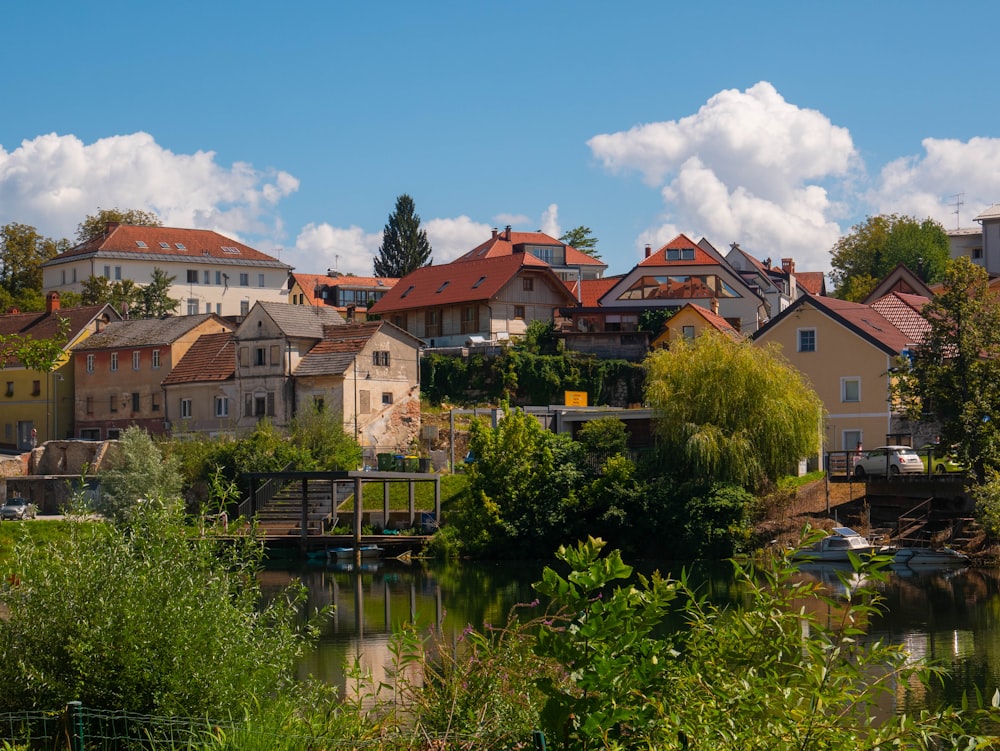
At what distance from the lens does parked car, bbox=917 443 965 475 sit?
48.0m

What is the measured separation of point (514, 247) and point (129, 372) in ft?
114

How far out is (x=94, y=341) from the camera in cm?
8131

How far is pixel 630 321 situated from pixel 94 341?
3356 centimetres

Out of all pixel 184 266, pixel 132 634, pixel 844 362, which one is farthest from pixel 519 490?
pixel 184 266

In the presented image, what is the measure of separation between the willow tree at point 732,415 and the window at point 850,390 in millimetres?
10765

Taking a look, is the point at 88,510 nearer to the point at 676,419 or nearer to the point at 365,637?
the point at 365,637

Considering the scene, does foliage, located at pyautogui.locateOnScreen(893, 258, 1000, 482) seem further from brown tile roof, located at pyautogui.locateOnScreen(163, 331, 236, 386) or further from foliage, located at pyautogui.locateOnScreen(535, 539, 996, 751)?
brown tile roof, located at pyautogui.locateOnScreen(163, 331, 236, 386)

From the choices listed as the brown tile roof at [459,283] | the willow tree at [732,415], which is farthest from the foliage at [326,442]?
the brown tile roof at [459,283]

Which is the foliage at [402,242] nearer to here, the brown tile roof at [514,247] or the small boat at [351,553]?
the brown tile roof at [514,247]

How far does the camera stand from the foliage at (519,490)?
5056cm

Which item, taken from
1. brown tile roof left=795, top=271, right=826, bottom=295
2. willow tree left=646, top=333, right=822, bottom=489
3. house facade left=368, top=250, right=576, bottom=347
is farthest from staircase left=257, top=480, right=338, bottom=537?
brown tile roof left=795, top=271, right=826, bottom=295

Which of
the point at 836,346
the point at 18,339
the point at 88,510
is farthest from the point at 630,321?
the point at 88,510

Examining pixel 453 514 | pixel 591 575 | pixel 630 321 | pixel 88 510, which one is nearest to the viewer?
pixel 591 575

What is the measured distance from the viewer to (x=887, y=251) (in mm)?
112250
